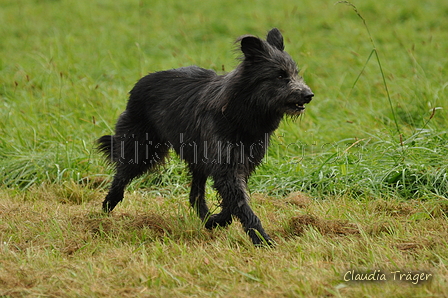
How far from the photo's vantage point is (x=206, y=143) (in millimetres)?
4102

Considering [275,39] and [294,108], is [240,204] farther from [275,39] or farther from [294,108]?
[275,39]

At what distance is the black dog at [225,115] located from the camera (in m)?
3.89


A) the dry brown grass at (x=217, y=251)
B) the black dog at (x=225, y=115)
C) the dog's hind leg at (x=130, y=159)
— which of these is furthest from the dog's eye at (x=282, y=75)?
the dog's hind leg at (x=130, y=159)

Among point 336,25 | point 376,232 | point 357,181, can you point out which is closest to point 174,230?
point 376,232

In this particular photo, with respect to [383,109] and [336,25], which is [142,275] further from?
[336,25]

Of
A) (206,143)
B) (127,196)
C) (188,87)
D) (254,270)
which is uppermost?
(188,87)

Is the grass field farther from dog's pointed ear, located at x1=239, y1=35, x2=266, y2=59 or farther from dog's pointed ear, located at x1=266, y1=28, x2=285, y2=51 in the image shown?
dog's pointed ear, located at x1=239, y1=35, x2=266, y2=59

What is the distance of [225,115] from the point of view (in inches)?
156

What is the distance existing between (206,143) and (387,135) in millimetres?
2494

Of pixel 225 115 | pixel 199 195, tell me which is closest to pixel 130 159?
pixel 199 195

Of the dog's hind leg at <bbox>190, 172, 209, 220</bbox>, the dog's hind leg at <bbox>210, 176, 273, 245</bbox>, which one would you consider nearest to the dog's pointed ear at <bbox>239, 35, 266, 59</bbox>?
the dog's hind leg at <bbox>210, 176, 273, 245</bbox>

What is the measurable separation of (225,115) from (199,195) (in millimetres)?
1068

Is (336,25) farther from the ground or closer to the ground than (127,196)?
farther from the ground

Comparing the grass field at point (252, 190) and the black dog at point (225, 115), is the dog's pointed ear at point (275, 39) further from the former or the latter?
the grass field at point (252, 190)
